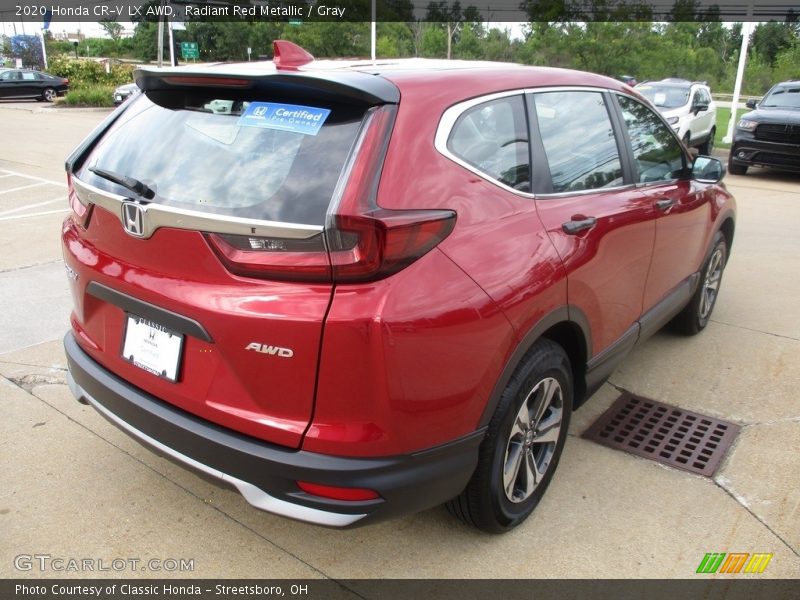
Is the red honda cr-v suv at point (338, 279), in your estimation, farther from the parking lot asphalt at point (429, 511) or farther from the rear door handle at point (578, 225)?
the parking lot asphalt at point (429, 511)

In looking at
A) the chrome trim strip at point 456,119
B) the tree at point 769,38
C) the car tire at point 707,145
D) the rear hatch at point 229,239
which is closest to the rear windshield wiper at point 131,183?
the rear hatch at point 229,239

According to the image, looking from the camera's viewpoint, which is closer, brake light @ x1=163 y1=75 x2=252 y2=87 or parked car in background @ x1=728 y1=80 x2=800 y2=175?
brake light @ x1=163 y1=75 x2=252 y2=87

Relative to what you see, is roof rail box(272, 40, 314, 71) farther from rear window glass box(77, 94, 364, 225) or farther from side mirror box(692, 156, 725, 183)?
side mirror box(692, 156, 725, 183)

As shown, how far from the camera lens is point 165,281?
7.09 feet

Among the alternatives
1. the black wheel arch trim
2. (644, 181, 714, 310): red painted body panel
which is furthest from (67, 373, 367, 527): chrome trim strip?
(644, 181, 714, 310): red painted body panel

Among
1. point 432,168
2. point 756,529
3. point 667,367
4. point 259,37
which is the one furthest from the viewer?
point 259,37

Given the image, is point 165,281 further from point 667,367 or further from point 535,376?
point 667,367

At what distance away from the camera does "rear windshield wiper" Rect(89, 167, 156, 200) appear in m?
2.26

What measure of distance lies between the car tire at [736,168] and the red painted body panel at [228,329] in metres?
12.8

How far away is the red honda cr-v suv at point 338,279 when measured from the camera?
1940 millimetres

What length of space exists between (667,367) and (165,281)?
3271 millimetres

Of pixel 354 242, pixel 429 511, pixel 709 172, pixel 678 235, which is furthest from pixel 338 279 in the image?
pixel 709 172
